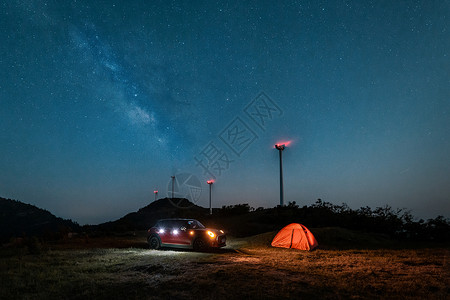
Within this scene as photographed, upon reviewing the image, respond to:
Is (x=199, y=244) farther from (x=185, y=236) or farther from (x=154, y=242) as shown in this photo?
(x=154, y=242)

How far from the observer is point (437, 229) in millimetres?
20406

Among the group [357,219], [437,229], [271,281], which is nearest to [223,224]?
[357,219]

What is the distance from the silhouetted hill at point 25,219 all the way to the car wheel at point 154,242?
4313 centimetres

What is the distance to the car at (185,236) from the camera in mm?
13250

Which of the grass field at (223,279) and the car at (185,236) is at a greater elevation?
the car at (185,236)

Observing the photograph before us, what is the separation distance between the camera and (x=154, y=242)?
14.4 metres

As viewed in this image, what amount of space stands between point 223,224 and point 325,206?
38.6 ft

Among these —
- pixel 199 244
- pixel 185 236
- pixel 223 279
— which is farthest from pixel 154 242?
pixel 223 279

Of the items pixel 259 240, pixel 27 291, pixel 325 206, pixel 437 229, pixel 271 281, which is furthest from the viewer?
pixel 325 206

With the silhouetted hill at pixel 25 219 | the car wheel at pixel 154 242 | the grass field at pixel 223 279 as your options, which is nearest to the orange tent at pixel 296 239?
the grass field at pixel 223 279

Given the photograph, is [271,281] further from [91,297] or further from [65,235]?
[65,235]

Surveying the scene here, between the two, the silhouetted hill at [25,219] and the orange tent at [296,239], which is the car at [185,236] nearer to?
the orange tent at [296,239]

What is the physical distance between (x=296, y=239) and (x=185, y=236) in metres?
5.92

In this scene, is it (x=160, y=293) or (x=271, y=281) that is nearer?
(x=160, y=293)
